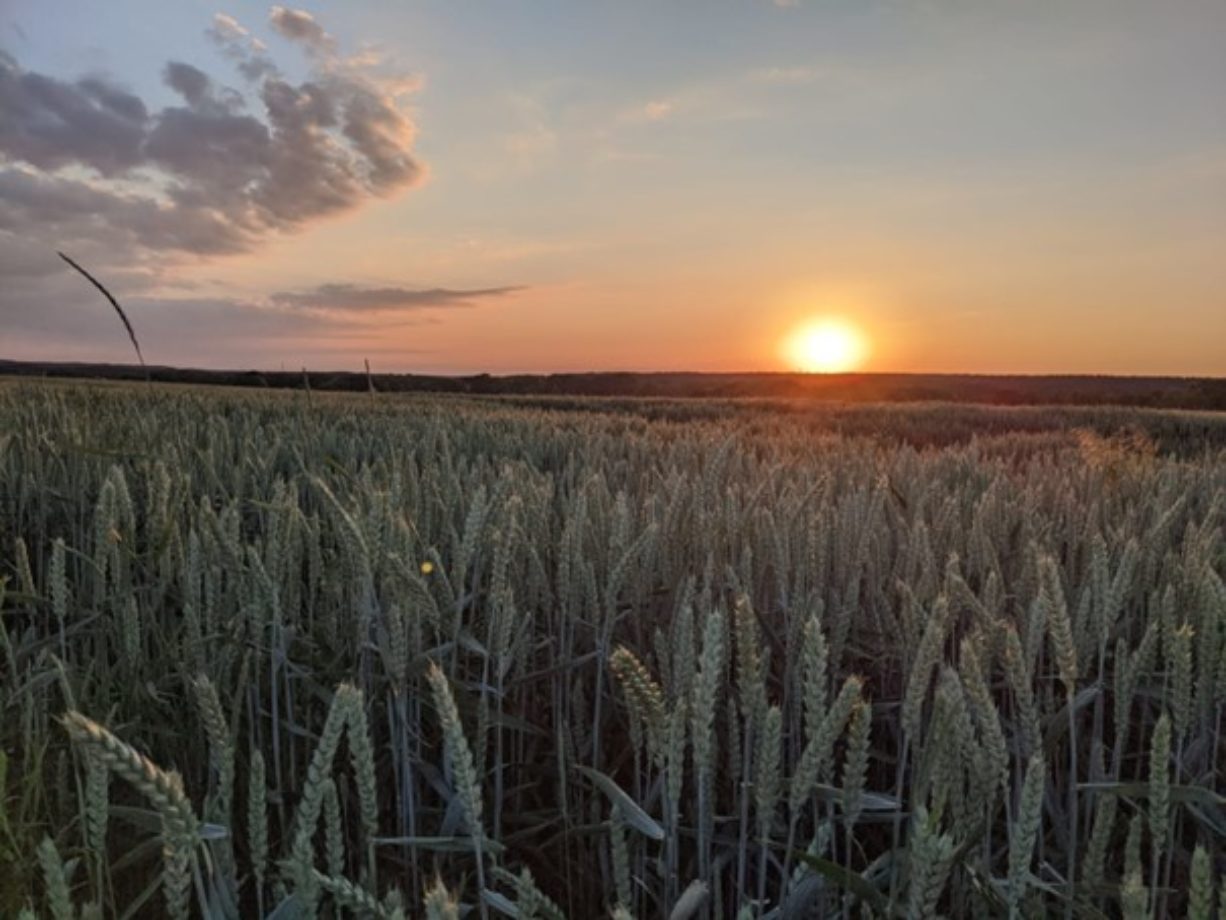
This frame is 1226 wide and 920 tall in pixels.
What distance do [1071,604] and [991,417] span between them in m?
10.6

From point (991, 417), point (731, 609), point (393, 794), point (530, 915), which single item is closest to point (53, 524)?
point (393, 794)

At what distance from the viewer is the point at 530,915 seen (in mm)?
711

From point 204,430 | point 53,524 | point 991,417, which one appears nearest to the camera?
point 53,524

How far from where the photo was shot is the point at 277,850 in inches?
54.1

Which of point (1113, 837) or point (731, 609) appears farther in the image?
point (731, 609)

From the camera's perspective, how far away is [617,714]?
1672 millimetres

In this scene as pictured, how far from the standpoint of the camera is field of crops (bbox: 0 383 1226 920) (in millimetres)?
854

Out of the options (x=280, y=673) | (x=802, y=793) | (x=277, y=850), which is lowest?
(x=277, y=850)

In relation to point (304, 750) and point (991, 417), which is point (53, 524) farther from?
point (991, 417)

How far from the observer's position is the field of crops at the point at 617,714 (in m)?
0.85

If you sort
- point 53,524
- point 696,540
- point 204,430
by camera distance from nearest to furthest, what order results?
point 696,540, point 53,524, point 204,430

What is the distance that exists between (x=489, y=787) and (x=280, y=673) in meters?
0.39

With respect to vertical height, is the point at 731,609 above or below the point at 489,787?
above

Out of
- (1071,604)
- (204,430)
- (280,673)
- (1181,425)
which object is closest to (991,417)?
(1181,425)
